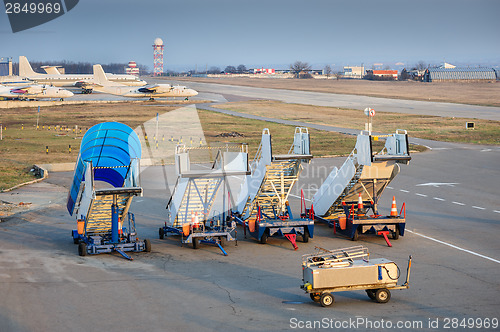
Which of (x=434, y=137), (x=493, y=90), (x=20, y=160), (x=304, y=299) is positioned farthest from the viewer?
(x=493, y=90)

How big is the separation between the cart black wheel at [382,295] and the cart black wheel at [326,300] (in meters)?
1.30

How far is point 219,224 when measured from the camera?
25.3 meters

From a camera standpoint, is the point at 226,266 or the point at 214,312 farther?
the point at 226,266

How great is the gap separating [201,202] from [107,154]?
428 cm

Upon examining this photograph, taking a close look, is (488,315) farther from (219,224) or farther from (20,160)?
Result: (20,160)

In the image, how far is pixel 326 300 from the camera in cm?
1728

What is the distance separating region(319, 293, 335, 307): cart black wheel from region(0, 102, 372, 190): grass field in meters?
26.7

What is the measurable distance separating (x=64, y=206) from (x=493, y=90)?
138 metres

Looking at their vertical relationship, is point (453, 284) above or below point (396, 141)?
below

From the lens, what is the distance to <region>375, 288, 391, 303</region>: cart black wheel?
1762 cm

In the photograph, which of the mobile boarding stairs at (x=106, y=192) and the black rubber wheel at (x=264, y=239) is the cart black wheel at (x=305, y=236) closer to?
the black rubber wheel at (x=264, y=239)

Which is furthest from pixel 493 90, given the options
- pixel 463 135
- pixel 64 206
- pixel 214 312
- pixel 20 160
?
pixel 214 312

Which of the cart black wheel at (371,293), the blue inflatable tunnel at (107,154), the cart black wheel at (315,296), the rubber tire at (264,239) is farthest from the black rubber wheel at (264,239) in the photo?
the cart black wheel at (371,293)

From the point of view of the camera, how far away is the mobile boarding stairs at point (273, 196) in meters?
A: 25.0
